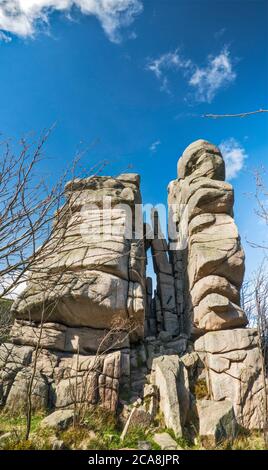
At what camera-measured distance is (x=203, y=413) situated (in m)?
10.1

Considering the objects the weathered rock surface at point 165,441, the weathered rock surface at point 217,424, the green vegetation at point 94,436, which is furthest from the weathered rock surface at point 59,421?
the weathered rock surface at point 217,424

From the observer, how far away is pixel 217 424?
9031mm

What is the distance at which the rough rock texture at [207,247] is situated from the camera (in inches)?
556

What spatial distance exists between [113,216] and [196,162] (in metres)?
8.42

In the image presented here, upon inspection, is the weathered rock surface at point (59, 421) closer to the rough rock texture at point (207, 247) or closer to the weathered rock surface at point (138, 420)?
the weathered rock surface at point (138, 420)

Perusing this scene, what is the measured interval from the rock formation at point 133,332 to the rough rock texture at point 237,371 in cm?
4

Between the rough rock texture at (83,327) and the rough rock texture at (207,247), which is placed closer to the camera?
the rough rock texture at (83,327)

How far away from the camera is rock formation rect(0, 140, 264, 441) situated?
10.6m

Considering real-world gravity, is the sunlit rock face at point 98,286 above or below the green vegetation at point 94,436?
above

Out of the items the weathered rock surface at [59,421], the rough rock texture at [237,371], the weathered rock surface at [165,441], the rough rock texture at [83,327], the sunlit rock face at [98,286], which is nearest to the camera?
the weathered rock surface at [165,441]

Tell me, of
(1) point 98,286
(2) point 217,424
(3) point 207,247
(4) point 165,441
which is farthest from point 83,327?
(3) point 207,247
